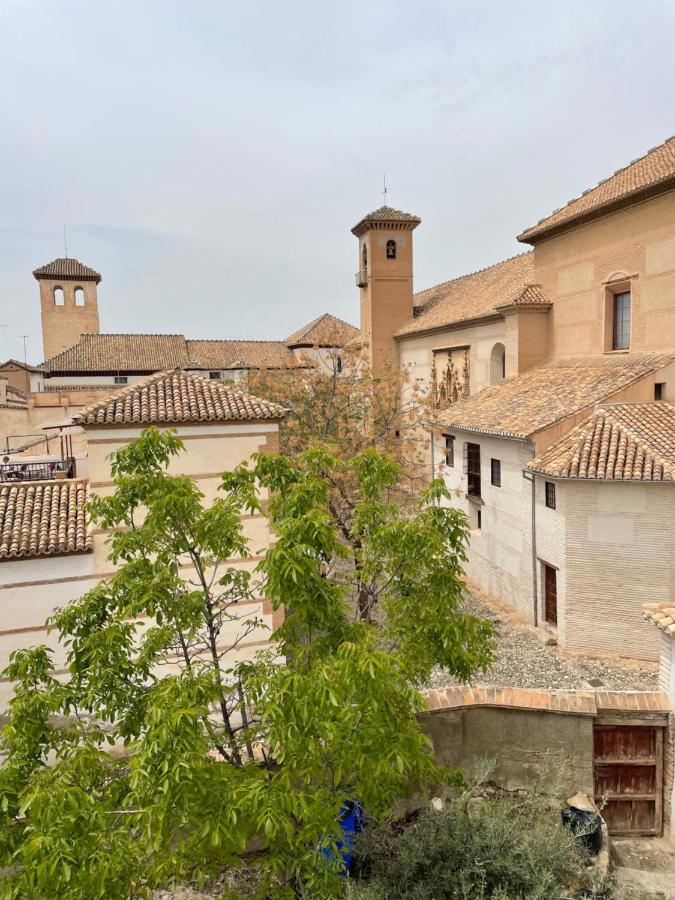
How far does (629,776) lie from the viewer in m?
7.63

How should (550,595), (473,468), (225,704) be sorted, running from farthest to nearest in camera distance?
1. (473,468)
2. (550,595)
3. (225,704)

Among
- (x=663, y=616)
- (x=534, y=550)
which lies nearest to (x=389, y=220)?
(x=534, y=550)

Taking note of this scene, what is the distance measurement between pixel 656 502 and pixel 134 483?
1117 cm

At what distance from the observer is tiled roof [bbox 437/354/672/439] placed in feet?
49.2

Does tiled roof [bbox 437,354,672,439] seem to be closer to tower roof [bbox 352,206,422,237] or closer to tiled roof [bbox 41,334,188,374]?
tower roof [bbox 352,206,422,237]

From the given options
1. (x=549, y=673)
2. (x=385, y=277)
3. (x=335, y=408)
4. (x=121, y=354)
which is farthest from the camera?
(x=121, y=354)

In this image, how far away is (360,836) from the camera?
5766 mm

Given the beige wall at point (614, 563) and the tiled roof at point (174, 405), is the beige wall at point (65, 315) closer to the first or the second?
the tiled roof at point (174, 405)

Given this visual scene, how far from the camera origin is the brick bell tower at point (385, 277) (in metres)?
32.0

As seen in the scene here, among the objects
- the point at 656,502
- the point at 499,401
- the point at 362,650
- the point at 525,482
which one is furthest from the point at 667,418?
the point at 362,650

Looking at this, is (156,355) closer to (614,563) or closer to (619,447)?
(619,447)

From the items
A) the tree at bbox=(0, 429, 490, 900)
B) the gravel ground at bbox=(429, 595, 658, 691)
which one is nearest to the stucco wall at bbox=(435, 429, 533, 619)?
the gravel ground at bbox=(429, 595, 658, 691)

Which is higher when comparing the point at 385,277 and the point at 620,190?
the point at 385,277

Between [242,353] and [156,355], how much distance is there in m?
6.59
